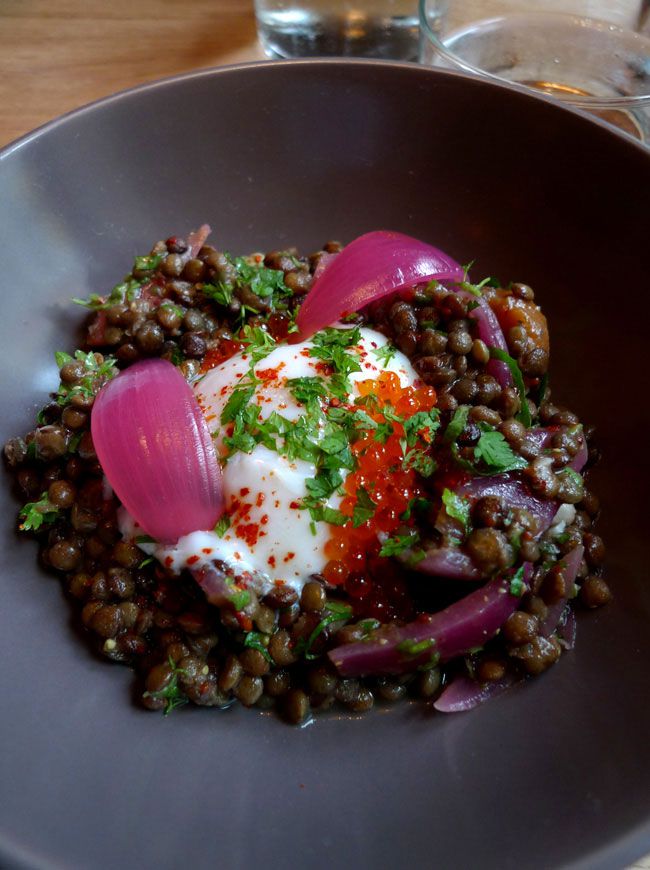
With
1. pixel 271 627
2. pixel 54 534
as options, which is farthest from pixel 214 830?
pixel 54 534

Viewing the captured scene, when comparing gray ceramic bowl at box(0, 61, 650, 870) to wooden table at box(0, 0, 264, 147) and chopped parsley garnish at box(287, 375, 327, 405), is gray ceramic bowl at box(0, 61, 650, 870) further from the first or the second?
wooden table at box(0, 0, 264, 147)

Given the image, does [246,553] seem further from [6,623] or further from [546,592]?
[546,592]

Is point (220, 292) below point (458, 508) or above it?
above

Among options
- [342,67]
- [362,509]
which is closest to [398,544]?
[362,509]

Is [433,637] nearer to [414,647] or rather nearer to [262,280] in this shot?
[414,647]

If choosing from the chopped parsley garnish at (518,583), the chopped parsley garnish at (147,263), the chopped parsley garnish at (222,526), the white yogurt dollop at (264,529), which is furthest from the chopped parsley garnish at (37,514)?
the chopped parsley garnish at (518,583)

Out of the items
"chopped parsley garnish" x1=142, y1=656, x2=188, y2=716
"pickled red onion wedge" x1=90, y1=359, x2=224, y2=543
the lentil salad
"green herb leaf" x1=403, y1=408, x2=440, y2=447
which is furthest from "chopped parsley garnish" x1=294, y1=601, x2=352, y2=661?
"green herb leaf" x1=403, y1=408, x2=440, y2=447
